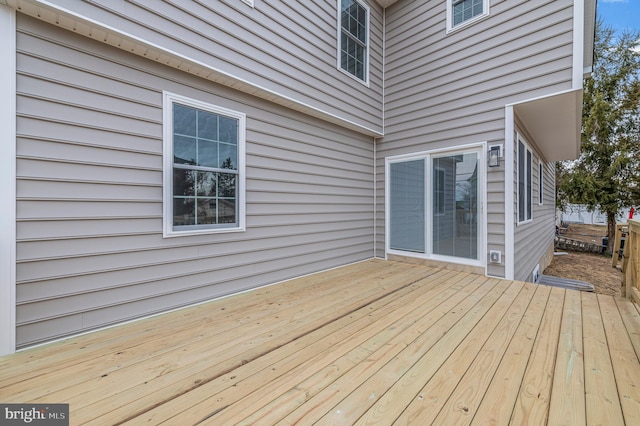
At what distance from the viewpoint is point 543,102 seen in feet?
12.2

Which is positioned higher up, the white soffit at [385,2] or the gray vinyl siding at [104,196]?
the white soffit at [385,2]

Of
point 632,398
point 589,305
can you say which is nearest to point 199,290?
point 632,398

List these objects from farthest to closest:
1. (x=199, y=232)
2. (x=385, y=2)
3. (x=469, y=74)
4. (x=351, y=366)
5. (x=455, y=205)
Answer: (x=385, y=2)
(x=455, y=205)
(x=469, y=74)
(x=199, y=232)
(x=351, y=366)

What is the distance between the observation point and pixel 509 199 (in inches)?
151

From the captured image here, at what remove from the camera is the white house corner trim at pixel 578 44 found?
10.7 feet

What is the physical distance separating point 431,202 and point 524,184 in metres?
1.78

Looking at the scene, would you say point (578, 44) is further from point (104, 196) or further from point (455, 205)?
point (104, 196)

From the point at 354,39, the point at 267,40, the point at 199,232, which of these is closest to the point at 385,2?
the point at 354,39

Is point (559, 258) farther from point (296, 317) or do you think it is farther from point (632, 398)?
point (296, 317)

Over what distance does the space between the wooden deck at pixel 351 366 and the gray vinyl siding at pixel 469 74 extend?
1888 millimetres

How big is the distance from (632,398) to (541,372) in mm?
396

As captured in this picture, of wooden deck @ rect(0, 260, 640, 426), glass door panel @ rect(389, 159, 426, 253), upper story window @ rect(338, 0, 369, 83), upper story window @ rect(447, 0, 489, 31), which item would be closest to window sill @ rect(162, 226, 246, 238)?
wooden deck @ rect(0, 260, 640, 426)

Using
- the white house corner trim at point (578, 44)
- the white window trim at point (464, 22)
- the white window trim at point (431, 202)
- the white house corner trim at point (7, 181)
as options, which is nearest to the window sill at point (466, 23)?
the white window trim at point (464, 22)

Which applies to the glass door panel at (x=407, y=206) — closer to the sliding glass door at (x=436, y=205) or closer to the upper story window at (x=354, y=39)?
the sliding glass door at (x=436, y=205)
